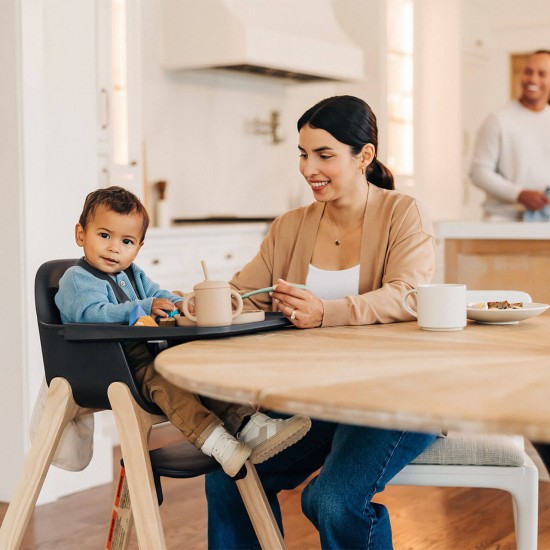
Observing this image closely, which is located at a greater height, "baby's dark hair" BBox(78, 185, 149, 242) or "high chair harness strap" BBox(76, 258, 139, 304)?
"baby's dark hair" BBox(78, 185, 149, 242)

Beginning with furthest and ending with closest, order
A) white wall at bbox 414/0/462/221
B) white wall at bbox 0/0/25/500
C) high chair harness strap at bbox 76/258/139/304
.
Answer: white wall at bbox 414/0/462/221, white wall at bbox 0/0/25/500, high chair harness strap at bbox 76/258/139/304

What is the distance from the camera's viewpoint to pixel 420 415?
3.62 feet

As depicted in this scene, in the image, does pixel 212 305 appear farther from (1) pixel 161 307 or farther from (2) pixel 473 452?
(2) pixel 473 452

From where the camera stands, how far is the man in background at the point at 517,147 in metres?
4.41

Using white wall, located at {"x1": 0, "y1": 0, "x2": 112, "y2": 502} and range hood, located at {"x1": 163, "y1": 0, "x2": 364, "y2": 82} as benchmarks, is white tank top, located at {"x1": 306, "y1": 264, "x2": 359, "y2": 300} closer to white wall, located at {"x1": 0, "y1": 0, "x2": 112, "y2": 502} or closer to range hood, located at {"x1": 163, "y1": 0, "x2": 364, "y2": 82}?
white wall, located at {"x1": 0, "y1": 0, "x2": 112, "y2": 502}

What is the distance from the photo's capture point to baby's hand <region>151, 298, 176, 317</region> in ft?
6.23

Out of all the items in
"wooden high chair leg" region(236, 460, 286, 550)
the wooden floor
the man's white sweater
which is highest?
the man's white sweater

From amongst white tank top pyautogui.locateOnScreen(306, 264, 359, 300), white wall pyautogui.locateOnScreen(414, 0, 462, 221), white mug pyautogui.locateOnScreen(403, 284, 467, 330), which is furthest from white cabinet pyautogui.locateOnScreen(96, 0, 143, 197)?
white wall pyautogui.locateOnScreen(414, 0, 462, 221)

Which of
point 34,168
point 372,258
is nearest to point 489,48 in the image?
point 34,168

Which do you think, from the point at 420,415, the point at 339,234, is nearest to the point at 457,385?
the point at 420,415

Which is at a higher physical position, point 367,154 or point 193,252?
point 367,154

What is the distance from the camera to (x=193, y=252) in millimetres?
4465

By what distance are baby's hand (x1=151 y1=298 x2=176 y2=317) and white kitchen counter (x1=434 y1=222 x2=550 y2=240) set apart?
6.75 ft

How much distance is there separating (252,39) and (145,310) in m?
3.12
